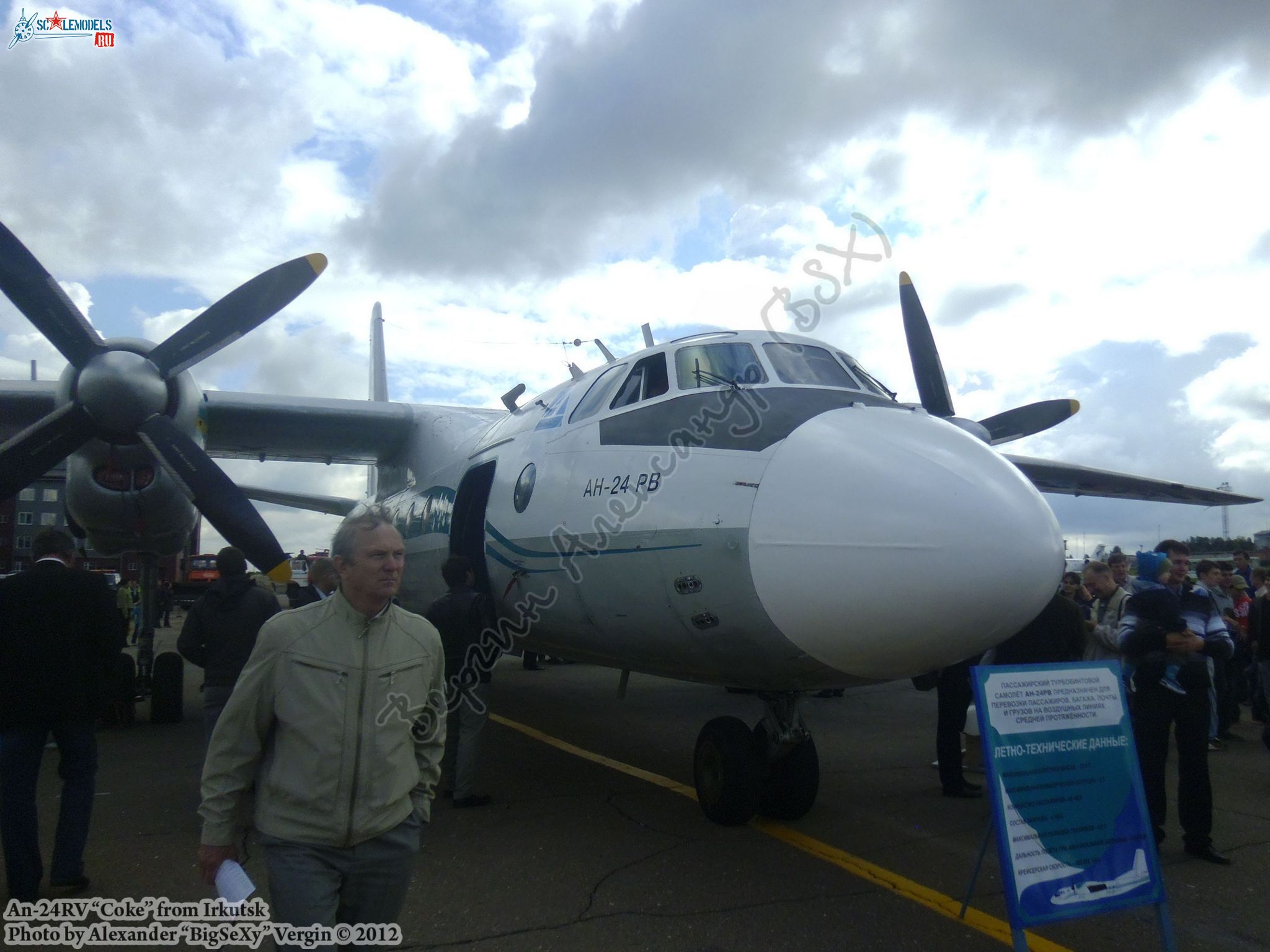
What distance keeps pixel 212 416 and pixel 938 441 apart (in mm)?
10050

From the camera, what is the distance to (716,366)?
552cm

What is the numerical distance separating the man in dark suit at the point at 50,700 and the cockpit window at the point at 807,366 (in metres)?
4.24

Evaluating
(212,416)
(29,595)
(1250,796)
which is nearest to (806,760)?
(1250,796)

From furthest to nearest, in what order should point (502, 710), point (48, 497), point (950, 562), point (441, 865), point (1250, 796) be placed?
point (48, 497), point (502, 710), point (1250, 796), point (441, 865), point (950, 562)

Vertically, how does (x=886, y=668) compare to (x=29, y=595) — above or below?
below

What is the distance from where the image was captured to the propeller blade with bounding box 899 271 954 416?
36.7ft

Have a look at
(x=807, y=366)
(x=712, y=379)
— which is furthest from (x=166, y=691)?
(x=807, y=366)

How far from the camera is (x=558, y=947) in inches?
151

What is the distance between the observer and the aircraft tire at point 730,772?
545 centimetres

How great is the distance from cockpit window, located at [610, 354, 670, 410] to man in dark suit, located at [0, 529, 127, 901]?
11.2ft

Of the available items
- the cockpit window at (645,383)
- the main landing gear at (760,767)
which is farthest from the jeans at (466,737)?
the cockpit window at (645,383)

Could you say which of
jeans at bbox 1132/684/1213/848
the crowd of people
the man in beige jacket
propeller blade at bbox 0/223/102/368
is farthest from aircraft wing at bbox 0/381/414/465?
jeans at bbox 1132/684/1213/848

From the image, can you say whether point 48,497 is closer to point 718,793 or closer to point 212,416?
point 212,416

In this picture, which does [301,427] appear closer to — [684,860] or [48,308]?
[48,308]
